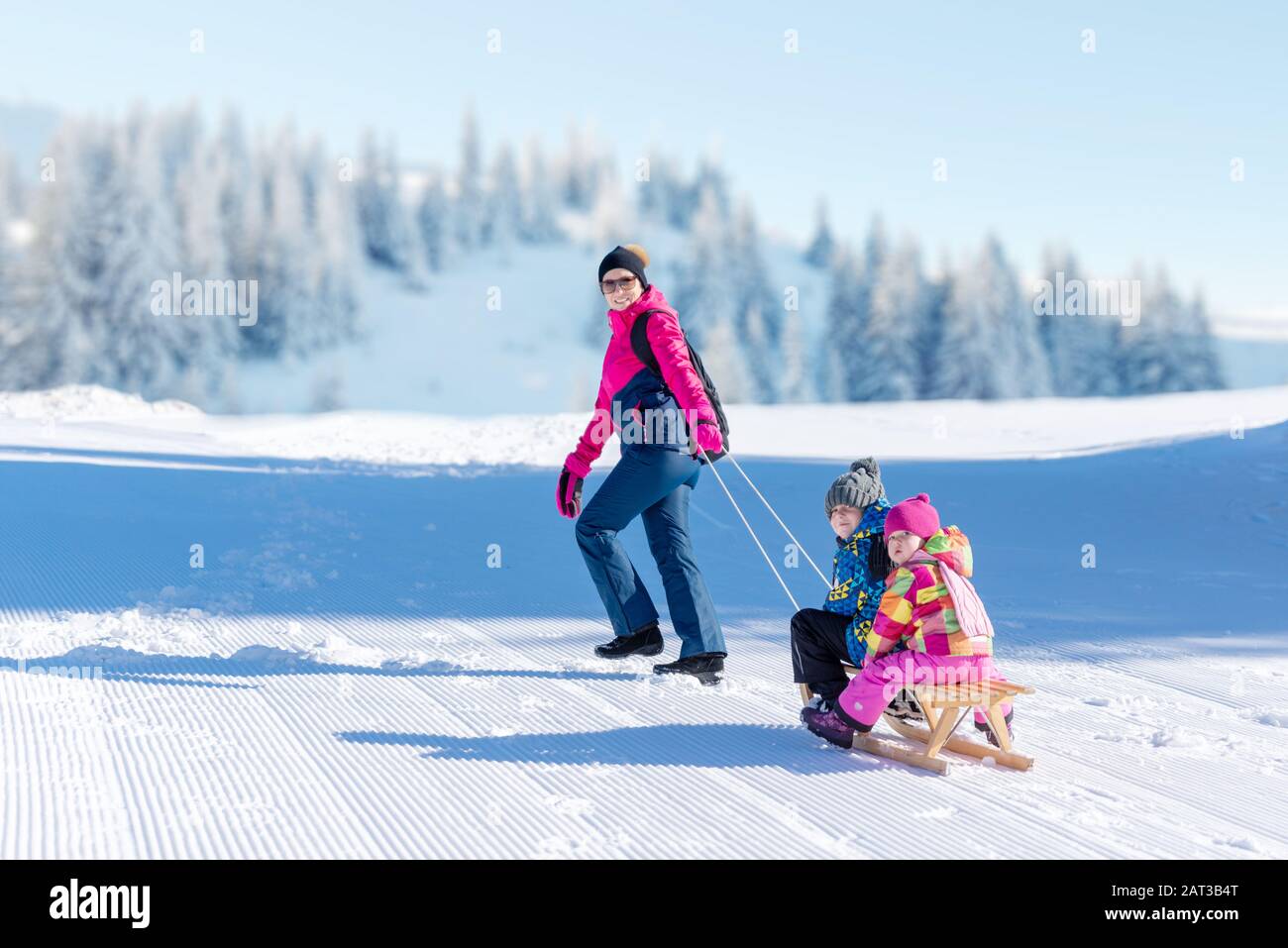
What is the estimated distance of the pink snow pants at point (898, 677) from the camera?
3547mm

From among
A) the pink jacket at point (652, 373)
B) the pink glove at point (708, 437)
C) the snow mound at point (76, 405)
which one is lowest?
the pink glove at point (708, 437)

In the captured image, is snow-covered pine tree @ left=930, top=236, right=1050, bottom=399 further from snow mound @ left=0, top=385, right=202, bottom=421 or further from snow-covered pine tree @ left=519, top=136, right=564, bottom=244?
snow-covered pine tree @ left=519, top=136, right=564, bottom=244

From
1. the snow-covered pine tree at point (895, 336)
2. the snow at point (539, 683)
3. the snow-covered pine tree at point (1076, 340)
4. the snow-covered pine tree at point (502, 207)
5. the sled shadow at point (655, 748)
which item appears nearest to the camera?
the snow at point (539, 683)

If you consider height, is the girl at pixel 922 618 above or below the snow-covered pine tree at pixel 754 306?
below

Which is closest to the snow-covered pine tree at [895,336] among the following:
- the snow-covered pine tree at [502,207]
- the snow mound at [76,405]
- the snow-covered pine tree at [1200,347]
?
the snow-covered pine tree at [1200,347]

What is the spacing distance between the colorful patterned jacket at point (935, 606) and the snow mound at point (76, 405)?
50.7ft

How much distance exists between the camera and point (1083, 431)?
16953mm

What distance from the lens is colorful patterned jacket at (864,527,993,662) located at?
3535 mm

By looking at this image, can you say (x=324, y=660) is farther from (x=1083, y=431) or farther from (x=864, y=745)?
(x=1083, y=431)

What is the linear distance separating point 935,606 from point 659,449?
1444 millimetres

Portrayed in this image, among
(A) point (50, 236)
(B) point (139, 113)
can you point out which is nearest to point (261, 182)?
(B) point (139, 113)

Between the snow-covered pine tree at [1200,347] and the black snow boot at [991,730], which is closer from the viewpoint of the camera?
the black snow boot at [991,730]

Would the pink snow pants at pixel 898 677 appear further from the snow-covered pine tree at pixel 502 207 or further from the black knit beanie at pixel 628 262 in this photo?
the snow-covered pine tree at pixel 502 207

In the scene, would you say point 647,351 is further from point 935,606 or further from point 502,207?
point 502,207
